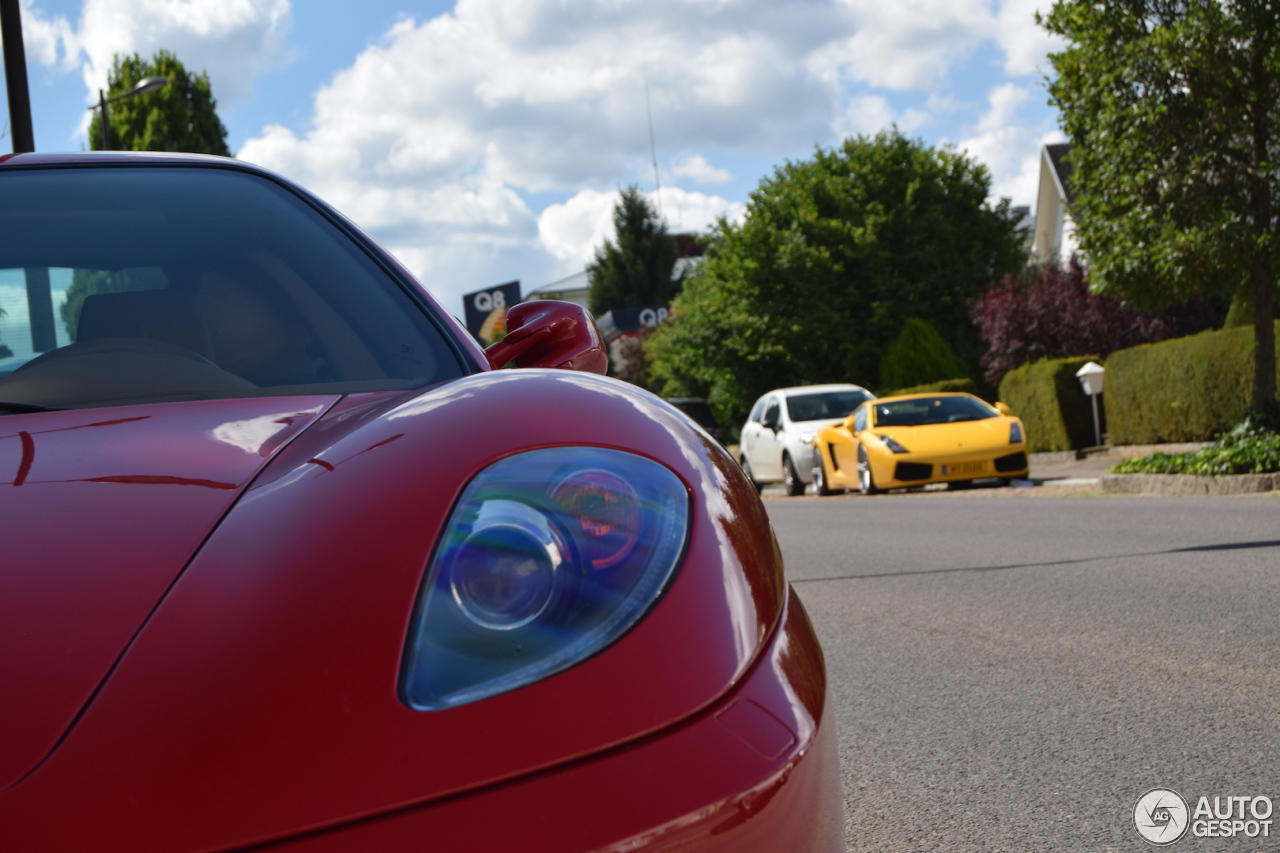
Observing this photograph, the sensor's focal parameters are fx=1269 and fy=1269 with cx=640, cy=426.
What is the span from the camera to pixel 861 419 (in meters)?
17.0

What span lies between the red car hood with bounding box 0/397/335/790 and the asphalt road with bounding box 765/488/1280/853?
6.47 ft

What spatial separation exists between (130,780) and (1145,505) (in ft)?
37.7

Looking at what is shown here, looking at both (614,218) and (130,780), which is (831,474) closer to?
(130,780)

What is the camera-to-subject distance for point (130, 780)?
992 millimetres

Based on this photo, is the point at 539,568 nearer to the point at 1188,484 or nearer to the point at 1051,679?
the point at 1051,679

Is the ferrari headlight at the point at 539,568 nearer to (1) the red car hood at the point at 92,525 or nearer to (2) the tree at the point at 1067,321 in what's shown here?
(1) the red car hood at the point at 92,525

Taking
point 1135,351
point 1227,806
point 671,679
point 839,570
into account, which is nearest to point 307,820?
point 671,679

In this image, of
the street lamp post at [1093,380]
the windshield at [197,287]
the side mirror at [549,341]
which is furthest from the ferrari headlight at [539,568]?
the street lamp post at [1093,380]

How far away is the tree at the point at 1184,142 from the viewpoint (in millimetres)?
13961

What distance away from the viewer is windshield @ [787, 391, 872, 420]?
19938 mm

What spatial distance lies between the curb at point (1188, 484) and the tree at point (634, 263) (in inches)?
3004

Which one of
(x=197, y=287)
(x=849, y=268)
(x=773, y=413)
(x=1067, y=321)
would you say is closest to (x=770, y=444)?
(x=773, y=413)

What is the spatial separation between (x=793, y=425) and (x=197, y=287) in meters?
17.7
